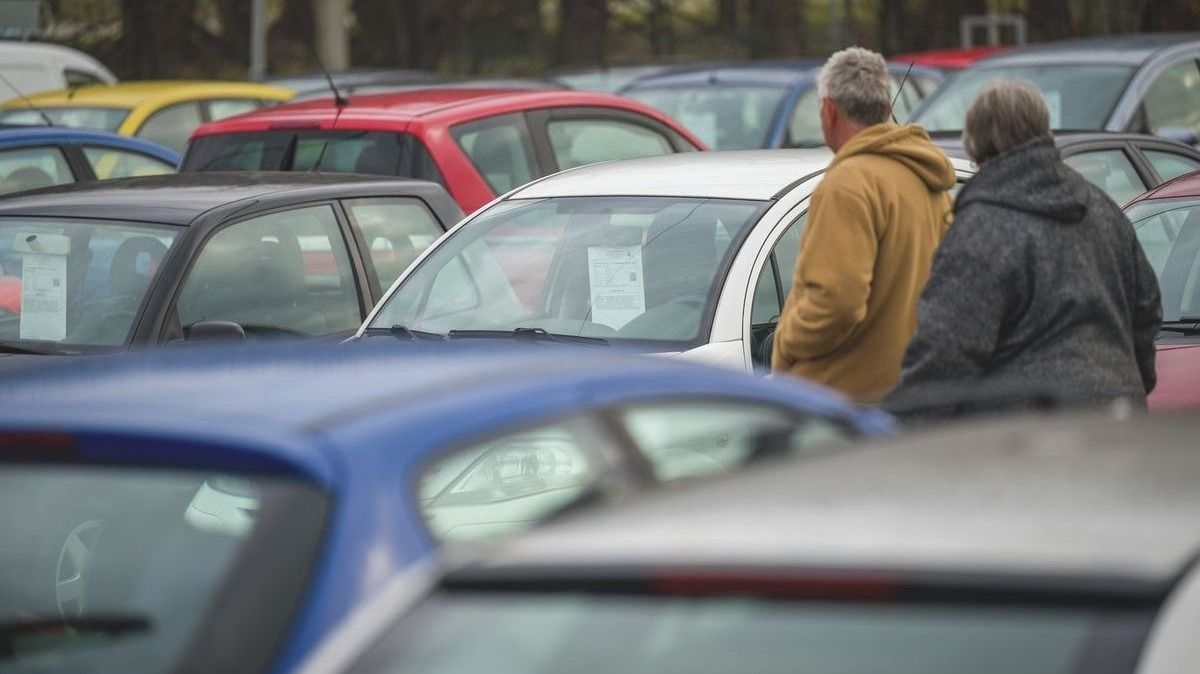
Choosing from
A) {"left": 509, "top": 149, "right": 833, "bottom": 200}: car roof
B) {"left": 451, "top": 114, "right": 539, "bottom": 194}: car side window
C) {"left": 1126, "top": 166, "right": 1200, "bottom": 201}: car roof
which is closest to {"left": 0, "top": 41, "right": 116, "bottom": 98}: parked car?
{"left": 451, "top": 114, "right": 539, "bottom": 194}: car side window

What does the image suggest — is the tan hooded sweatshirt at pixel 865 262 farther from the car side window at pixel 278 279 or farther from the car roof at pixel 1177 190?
the car side window at pixel 278 279

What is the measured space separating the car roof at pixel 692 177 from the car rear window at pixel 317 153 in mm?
1981

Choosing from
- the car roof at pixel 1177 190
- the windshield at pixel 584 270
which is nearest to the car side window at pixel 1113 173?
the car roof at pixel 1177 190

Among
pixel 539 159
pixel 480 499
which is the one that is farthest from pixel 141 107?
pixel 480 499

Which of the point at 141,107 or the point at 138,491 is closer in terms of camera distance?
the point at 138,491

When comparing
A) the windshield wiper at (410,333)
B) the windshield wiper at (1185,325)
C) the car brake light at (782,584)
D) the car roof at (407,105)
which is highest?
the car brake light at (782,584)

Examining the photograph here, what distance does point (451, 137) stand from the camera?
28.2ft

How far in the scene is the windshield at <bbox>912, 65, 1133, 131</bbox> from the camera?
11484 mm

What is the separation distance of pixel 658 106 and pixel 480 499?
9401 mm

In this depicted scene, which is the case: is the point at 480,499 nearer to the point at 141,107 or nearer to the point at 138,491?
the point at 138,491

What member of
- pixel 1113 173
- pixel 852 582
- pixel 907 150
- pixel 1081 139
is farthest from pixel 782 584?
pixel 1113 173

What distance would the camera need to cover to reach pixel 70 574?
3.47 meters

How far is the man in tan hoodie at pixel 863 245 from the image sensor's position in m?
4.81

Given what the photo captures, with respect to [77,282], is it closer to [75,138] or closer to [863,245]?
[863,245]
